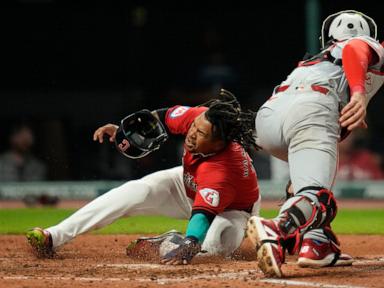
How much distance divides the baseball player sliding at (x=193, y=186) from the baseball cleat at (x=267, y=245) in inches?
37.2

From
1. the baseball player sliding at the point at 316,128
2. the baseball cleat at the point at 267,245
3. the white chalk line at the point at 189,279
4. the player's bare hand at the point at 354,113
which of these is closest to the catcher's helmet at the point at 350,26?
the baseball player sliding at the point at 316,128

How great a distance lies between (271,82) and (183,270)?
36.9 feet

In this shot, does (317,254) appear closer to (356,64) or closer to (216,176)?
(216,176)

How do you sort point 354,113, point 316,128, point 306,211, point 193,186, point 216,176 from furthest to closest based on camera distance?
point 193,186, point 216,176, point 316,128, point 354,113, point 306,211

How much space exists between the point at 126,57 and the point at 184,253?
36.4 ft

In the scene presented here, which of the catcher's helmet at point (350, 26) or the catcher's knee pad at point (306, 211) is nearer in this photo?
the catcher's knee pad at point (306, 211)

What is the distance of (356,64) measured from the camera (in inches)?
191

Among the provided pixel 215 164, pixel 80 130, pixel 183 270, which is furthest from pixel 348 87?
pixel 80 130

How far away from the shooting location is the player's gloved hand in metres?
5.27

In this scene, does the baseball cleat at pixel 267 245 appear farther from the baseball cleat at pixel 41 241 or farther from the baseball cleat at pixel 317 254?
the baseball cleat at pixel 41 241

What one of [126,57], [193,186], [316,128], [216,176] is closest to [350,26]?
[316,128]

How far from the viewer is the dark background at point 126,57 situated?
14.9 meters

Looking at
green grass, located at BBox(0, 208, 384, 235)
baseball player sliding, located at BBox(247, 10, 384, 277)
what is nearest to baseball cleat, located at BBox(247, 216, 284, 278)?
baseball player sliding, located at BBox(247, 10, 384, 277)

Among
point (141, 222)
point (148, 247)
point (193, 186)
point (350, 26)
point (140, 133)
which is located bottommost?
point (141, 222)
